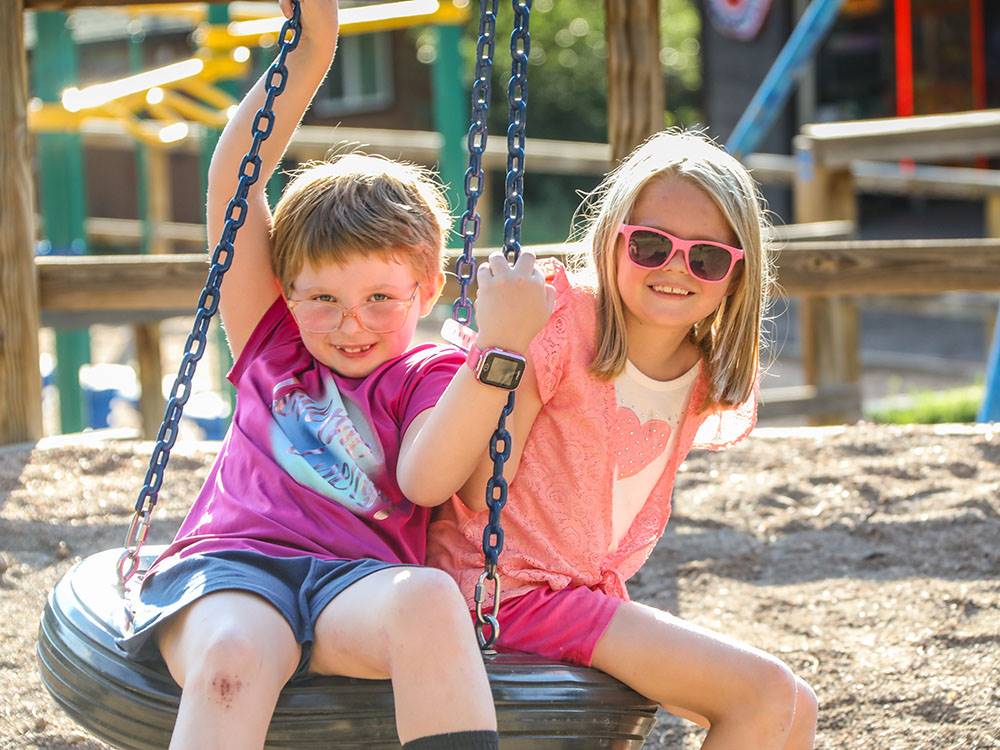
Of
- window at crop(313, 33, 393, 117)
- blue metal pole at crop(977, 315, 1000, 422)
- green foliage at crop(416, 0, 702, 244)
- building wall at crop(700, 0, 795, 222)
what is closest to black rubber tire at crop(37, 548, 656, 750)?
blue metal pole at crop(977, 315, 1000, 422)

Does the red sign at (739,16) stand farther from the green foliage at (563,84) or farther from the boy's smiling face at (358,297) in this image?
the boy's smiling face at (358,297)

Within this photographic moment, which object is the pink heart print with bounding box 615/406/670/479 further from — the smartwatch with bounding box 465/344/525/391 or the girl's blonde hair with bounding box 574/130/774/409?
the smartwatch with bounding box 465/344/525/391

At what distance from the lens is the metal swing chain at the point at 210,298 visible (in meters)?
2.07

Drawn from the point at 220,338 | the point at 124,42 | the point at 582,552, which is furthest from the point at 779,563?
the point at 124,42

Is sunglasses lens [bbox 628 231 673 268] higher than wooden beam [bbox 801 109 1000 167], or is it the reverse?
wooden beam [bbox 801 109 1000 167]

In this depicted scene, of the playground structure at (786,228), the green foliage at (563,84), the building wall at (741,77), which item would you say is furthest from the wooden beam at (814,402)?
the green foliage at (563,84)

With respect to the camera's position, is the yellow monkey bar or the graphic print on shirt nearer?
the graphic print on shirt

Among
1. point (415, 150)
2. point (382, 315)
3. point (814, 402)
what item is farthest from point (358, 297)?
point (415, 150)

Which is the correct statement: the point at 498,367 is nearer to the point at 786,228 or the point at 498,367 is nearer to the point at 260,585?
the point at 260,585

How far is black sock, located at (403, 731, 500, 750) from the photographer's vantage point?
177cm

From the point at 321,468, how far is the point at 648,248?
590 mm

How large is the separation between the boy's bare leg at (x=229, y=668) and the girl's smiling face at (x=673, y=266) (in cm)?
72

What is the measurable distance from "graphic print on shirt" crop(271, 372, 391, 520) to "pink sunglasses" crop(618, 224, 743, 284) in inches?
19.2

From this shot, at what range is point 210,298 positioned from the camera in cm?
210
